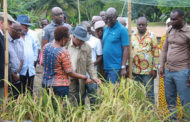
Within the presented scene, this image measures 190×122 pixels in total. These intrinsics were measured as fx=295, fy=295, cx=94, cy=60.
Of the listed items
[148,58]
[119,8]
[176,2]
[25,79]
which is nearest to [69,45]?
[25,79]

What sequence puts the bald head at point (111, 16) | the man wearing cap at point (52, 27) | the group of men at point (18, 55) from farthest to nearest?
the man wearing cap at point (52, 27) < the bald head at point (111, 16) < the group of men at point (18, 55)

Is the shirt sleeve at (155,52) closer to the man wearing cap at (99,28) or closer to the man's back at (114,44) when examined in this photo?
the man's back at (114,44)

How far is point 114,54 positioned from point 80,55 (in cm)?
77

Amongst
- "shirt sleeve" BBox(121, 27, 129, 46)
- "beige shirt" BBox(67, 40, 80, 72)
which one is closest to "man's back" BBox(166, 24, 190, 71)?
"shirt sleeve" BBox(121, 27, 129, 46)

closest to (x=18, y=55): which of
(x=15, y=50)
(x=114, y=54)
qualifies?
(x=15, y=50)

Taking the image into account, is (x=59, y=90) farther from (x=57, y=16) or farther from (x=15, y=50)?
(x=57, y=16)

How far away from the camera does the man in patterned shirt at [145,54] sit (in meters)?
5.67

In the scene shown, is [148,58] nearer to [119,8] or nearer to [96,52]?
[96,52]

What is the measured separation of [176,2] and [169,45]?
12.8ft

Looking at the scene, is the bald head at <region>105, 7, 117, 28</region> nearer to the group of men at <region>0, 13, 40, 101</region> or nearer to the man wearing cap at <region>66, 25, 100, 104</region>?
the man wearing cap at <region>66, 25, 100, 104</region>

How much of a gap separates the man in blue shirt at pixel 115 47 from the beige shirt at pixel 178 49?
859 mm

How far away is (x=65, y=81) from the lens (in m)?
4.46

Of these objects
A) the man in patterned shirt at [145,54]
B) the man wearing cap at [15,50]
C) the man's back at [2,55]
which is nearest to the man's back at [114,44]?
the man in patterned shirt at [145,54]

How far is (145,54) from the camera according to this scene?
5.67 metres
